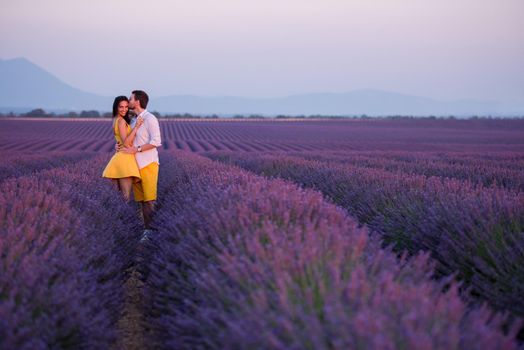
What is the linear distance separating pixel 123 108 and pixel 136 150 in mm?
482

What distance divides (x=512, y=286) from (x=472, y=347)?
1501mm

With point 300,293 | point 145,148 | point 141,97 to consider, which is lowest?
point 300,293

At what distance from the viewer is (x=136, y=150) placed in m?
5.93

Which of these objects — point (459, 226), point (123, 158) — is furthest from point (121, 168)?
point (459, 226)

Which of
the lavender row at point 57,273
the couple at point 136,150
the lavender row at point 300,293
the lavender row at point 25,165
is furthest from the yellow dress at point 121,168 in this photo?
the lavender row at point 25,165

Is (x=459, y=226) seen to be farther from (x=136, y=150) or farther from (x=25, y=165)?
(x=25, y=165)

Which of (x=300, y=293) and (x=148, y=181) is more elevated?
(x=300, y=293)

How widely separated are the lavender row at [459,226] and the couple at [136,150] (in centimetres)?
215

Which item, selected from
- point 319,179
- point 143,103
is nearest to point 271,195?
point 143,103

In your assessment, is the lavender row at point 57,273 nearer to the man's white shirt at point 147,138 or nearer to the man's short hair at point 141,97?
the man's white shirt at point 147,138

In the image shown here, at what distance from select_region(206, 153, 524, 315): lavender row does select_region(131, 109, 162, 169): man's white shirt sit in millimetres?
2147

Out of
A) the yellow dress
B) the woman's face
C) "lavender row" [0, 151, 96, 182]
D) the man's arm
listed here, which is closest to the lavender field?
the yellow dress

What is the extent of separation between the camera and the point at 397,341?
179 cm

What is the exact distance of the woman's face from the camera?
5.99 meters
